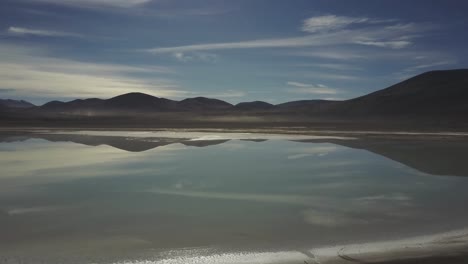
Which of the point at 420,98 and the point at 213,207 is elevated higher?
the point at 420,98

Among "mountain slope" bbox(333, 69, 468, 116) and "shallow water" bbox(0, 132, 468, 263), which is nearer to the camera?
"shallow water" bbox(0, 132, 468, 263)

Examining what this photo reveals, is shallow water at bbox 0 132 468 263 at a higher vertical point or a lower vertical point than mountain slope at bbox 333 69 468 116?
lower

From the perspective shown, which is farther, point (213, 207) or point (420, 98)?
point (420, 98)

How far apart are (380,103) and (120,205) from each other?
89.4 m

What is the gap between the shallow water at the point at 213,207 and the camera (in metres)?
5.68

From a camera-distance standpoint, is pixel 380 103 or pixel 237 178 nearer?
pixel 237 178

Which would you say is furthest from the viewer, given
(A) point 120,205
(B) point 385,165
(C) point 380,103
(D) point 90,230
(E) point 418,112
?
(C) point 380,103

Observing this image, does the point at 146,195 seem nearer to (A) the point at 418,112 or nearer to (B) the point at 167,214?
(B) the point at 167,214

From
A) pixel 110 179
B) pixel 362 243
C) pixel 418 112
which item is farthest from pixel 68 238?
pixel 418 112

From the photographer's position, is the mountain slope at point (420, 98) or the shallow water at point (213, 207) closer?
the shallow water at point (213, 207)

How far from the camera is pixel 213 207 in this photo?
7820 millimetres

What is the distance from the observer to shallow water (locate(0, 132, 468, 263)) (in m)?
5.68

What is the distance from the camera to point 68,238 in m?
6.04

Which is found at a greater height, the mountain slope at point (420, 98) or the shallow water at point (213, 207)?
the mountain slope at point (420, 98)
